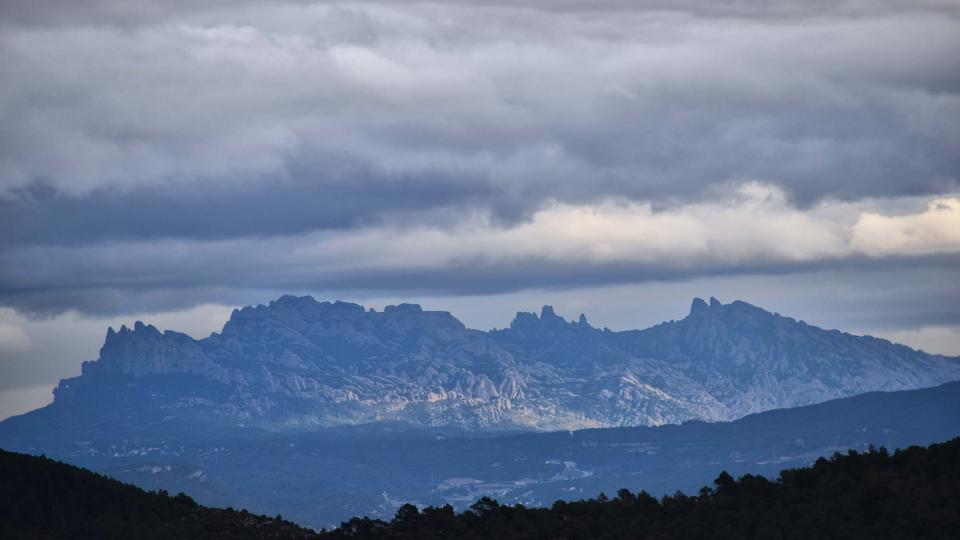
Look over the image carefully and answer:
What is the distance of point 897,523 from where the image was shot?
170 m

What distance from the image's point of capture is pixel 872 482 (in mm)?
184500

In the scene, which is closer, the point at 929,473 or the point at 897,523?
the point at 897,523

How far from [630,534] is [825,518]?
2723 cm

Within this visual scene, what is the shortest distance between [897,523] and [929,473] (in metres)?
21.4

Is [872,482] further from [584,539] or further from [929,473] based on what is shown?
[584,539]

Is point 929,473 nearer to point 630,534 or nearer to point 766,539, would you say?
point 766,539

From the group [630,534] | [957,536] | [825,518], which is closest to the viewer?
[957,536]

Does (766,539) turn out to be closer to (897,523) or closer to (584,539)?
(897,523)

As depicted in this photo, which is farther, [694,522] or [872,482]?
[694,522]

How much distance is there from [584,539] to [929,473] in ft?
138

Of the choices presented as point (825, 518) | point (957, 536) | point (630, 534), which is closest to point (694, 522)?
point (630, 534)

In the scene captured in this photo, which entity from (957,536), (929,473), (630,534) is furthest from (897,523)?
(630,534)

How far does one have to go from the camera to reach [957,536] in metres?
162

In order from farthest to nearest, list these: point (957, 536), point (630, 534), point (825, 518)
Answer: point (630, 534)
point (825, 518)
point (957, 536)
